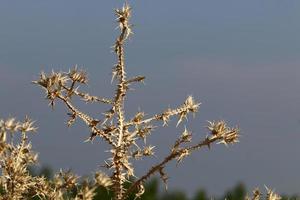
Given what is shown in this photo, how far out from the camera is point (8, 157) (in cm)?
487

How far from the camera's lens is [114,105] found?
6.04m

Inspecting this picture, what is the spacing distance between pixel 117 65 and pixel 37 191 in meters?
1.34

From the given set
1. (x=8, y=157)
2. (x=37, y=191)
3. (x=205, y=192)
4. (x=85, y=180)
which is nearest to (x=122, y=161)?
(x=37, y=191)

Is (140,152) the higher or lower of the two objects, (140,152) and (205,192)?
the lower

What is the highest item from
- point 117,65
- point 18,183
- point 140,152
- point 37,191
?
point 117,65

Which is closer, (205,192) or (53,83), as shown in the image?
(53,83)

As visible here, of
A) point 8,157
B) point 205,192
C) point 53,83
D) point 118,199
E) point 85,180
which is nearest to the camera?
point 85,180

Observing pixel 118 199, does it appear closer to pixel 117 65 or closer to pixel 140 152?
pixel 140 152

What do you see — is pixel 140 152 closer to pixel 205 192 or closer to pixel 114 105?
pixel 114 105

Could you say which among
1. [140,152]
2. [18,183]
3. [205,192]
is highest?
[205,192]

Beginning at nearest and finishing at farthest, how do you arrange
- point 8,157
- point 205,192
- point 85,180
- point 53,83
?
point 85,180
point 8,157
point 53,83
point 205,192

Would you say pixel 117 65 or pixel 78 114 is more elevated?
pixel 117 65

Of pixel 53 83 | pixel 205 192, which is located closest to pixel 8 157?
pixel 53 83

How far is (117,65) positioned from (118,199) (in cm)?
122
